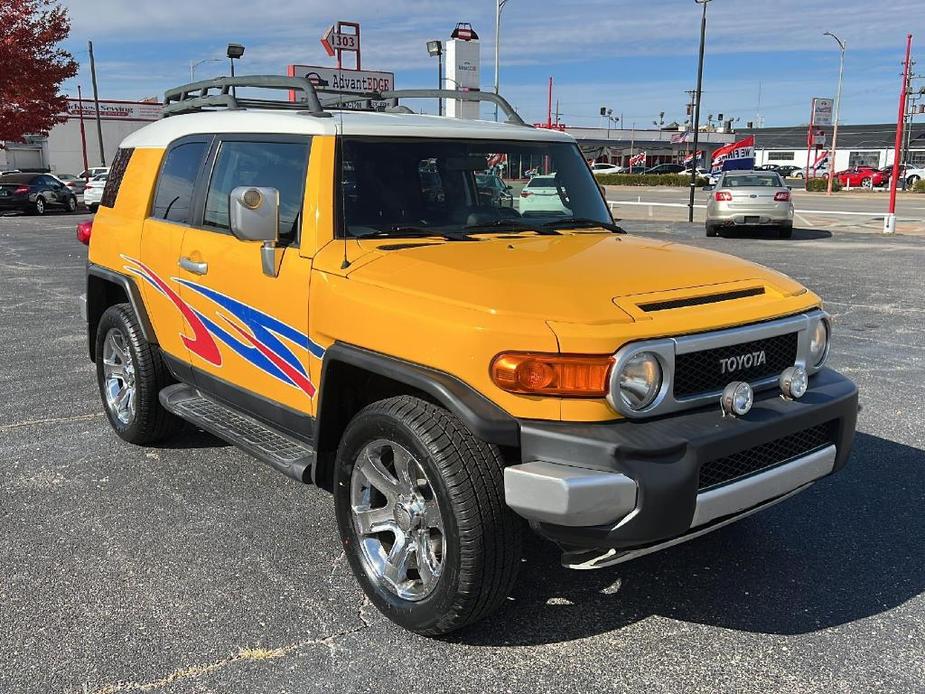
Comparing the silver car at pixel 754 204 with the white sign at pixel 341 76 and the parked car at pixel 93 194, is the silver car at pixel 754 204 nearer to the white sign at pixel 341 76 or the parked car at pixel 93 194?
the parked car at pixel 93 194

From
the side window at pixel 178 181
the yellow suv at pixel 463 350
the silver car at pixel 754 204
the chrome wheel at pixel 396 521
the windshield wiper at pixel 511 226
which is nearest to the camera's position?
the yellow suv at pixel 463 350

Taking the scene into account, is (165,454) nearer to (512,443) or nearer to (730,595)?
(512,443)

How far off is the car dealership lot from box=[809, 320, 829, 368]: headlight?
3.12ft

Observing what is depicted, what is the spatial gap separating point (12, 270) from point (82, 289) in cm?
280

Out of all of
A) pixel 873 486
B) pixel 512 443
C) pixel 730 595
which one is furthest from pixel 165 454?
pixel 873 486

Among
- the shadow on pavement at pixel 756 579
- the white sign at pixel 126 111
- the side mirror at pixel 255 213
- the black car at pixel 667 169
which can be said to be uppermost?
the white sign at pixel 126 111

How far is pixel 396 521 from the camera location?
3.18 metres

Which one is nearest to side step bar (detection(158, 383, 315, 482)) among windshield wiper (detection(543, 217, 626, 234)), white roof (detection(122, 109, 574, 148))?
white roof (detection(122, 109, 574, 148))

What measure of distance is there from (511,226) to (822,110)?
5987cm

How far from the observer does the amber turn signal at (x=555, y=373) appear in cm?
268

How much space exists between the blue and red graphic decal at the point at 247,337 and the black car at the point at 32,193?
26.2m

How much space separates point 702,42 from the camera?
22.4 m

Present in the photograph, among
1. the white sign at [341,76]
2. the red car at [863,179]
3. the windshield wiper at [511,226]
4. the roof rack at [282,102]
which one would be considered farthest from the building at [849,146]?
the windshield wiper at [511,226]

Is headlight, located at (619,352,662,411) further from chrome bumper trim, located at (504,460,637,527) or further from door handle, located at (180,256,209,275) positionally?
door handle, located at (180,256,209,275)
